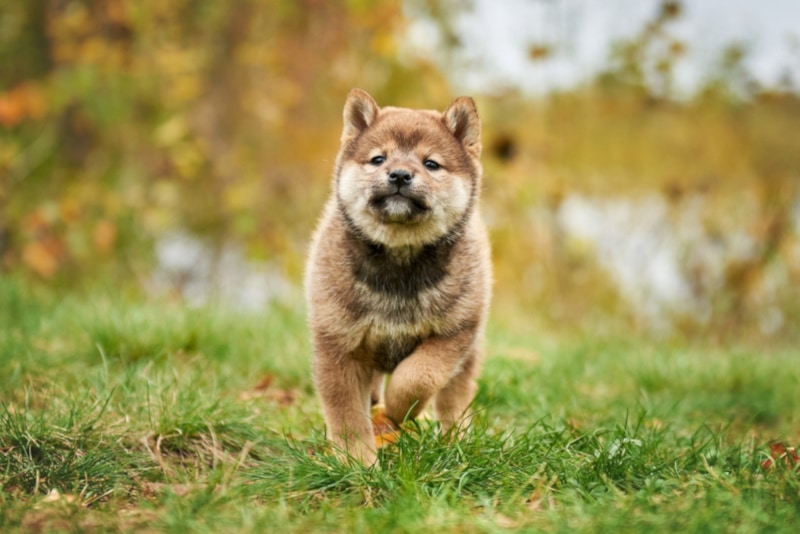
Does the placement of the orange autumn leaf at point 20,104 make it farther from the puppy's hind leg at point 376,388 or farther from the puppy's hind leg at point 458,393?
the puppy's hind leg at point 458,393

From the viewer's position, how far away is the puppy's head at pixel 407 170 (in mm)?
3840

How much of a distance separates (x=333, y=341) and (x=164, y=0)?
7.15 meters

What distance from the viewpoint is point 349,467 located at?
3.37 metres

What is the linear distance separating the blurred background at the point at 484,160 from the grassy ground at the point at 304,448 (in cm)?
369

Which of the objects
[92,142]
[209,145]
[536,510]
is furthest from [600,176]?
[536,510]

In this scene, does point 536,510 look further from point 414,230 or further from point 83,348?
point 83,348

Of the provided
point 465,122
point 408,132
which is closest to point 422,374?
point 408,132

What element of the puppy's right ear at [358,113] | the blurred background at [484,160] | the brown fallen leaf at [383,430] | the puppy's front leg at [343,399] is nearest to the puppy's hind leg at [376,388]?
the brown fallen leaf at [383,430]

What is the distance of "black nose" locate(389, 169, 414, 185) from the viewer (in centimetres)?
380

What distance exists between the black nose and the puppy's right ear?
50cm

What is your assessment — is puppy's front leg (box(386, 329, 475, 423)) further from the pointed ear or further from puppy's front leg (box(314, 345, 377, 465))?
the pointed ear

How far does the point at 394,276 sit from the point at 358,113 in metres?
0.90

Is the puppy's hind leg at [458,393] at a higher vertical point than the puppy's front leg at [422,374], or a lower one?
lower

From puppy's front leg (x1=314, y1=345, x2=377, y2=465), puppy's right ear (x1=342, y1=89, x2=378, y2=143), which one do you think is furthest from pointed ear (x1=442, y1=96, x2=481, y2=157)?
puppy's front leg (x1=314, y1=345, x2=377, y2=465)
